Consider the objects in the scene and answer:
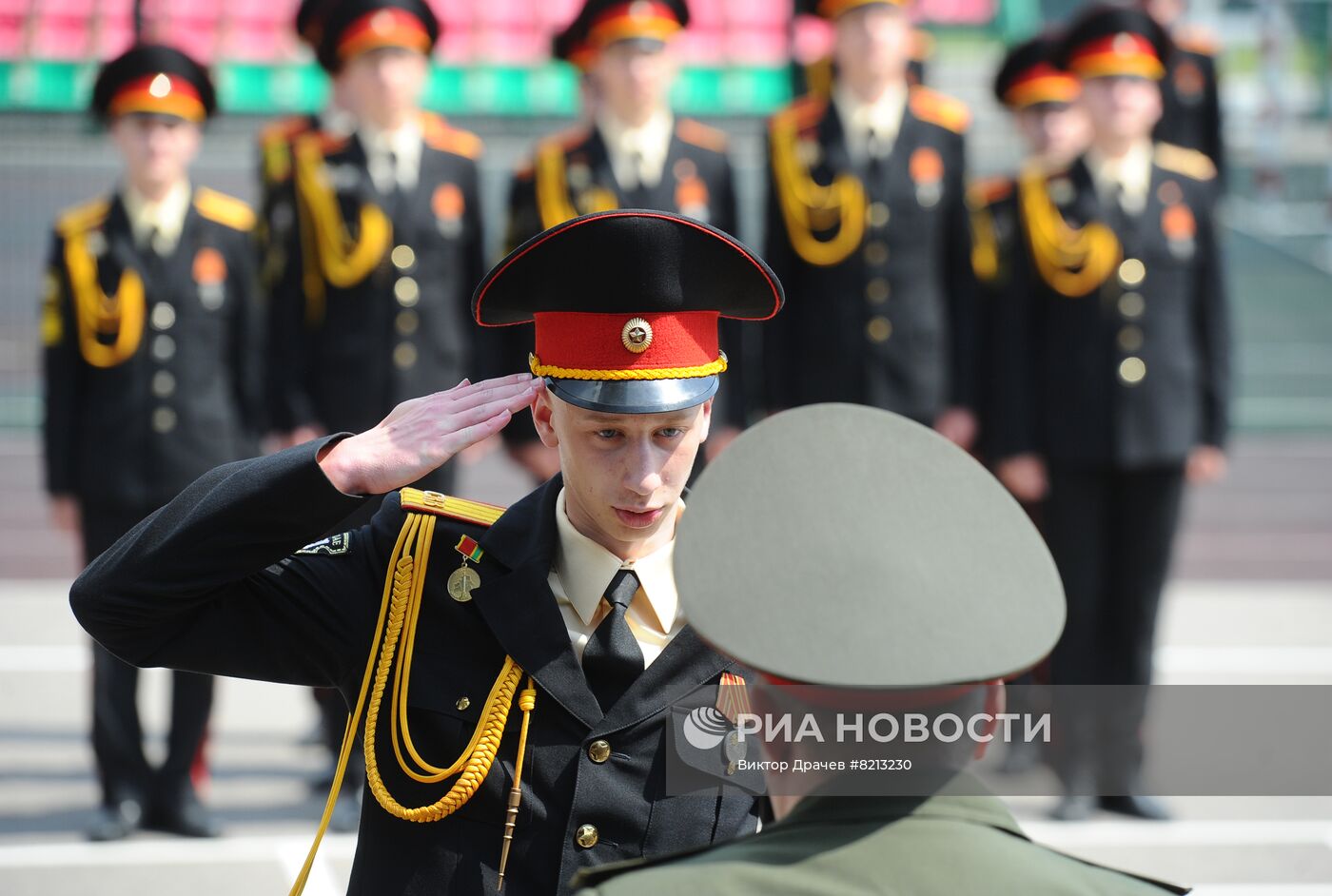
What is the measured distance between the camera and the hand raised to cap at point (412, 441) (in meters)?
2.35

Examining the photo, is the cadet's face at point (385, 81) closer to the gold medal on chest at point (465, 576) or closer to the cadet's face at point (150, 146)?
the cadet's face at point (150, 146)

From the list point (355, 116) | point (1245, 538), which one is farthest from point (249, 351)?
point (1245, 538)

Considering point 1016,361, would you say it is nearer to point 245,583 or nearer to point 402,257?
point 402,257

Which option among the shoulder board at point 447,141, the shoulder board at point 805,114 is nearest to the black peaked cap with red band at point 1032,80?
the shoulder board at point 805,114

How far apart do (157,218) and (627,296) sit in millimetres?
3726

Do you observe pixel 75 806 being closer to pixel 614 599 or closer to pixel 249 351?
pixel 249 351

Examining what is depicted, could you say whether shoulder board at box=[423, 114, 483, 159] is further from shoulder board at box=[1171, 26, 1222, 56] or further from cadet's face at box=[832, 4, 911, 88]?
shoulder board at box=[1171, 26, 1222, 56]

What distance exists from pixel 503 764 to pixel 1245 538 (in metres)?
8.99

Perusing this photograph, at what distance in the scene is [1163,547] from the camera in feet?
19.4

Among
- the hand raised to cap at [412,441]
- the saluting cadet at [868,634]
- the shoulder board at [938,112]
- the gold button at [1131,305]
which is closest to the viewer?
the saluting cadet at [868,634]

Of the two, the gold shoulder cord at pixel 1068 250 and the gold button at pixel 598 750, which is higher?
the gold shoulder cord at pixel 1068 250

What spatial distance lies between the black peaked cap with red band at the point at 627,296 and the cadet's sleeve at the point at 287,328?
370 centimetres

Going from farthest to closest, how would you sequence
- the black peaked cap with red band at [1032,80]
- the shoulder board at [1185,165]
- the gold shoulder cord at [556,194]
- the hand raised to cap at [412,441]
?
the black peaked cap with red band at [1032,80] → the gold shoulder cord at [556,194] → the shoulder board at [1185,165] → the hand raised to cap at [412,441]

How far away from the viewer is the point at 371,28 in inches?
237
